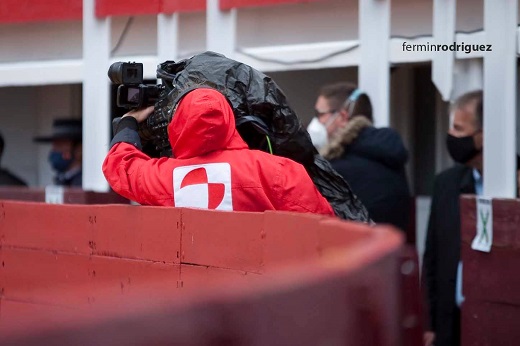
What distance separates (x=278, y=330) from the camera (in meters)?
1.78

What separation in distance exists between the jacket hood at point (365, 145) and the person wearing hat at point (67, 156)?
109 inches

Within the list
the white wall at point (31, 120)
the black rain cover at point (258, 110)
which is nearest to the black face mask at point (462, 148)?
the black rain cover at point (258, 110)

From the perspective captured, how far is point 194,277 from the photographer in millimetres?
3455

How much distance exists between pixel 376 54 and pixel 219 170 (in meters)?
1.99

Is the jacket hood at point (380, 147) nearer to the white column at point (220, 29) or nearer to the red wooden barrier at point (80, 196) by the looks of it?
the white column at point (220, 29)

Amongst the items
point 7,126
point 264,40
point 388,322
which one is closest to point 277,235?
point 388,322

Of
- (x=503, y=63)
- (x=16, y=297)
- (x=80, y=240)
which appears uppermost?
(x=503, y=63)

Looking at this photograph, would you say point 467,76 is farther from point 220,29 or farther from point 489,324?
point 220,29

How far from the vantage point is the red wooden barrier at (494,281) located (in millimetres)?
4430

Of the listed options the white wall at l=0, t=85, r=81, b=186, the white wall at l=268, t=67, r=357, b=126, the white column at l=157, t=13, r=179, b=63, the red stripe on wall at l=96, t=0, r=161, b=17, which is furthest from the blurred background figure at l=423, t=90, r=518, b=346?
the white wall at l=0, t=85, r=81, b=186

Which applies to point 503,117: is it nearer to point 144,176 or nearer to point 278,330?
point 144,176

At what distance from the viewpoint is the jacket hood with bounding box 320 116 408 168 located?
176 inches

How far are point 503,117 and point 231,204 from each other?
5.92 feet

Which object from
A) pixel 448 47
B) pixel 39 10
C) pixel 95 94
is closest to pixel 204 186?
pixel 448 47
